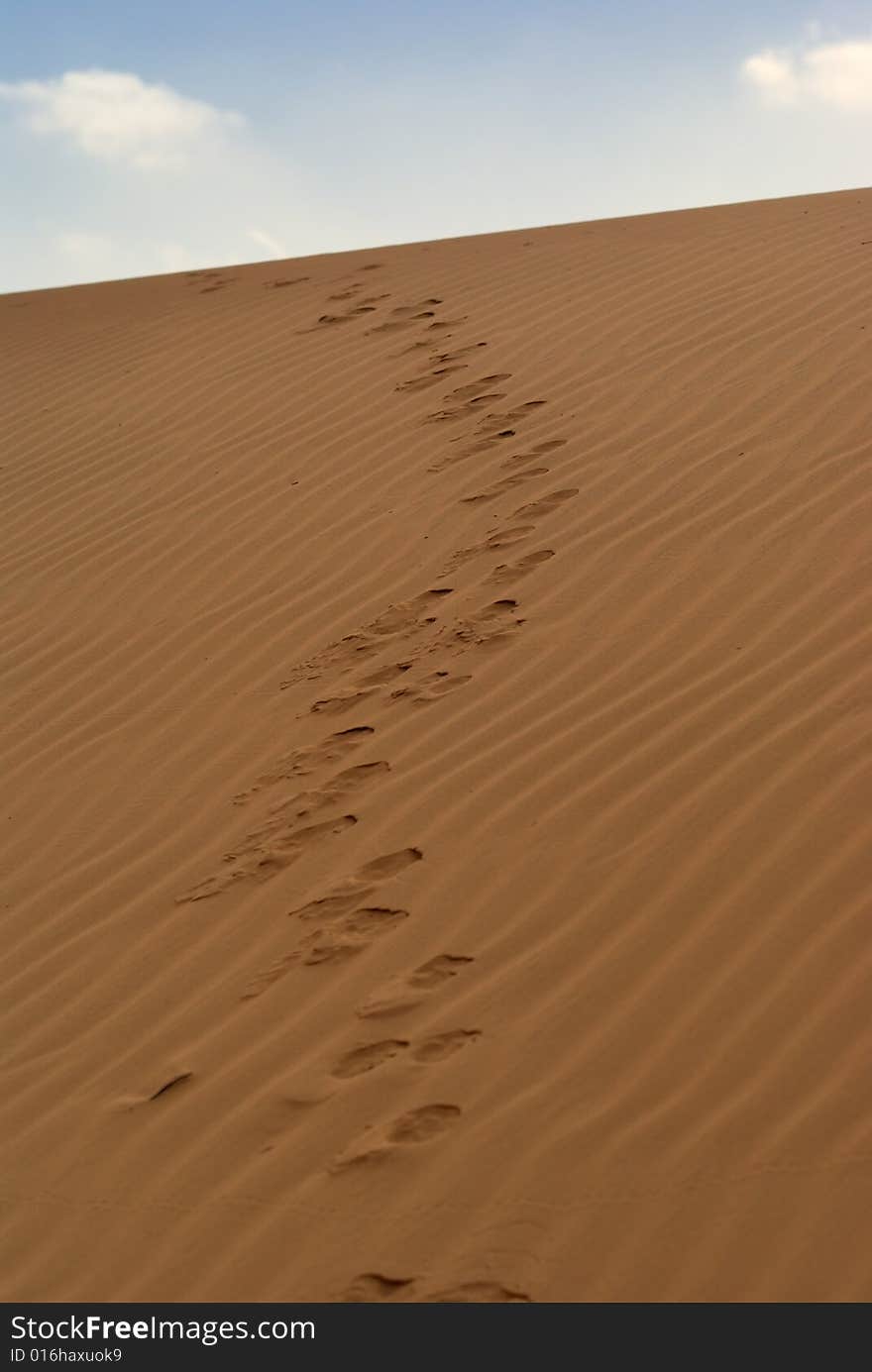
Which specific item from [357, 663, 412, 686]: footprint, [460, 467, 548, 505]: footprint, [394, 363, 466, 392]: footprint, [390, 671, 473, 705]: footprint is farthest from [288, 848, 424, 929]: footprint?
[394, 363, 466, 392]: footprint

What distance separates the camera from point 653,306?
7.02 meters

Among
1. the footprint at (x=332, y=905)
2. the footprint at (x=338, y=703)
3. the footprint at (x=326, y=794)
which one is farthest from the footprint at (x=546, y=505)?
the footprint at (x=332, y=905)

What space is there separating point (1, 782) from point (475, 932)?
2051 mm

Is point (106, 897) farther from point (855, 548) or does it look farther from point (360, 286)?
point (360, 286)

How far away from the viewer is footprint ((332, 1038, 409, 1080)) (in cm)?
290

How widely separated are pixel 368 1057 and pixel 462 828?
823 mm

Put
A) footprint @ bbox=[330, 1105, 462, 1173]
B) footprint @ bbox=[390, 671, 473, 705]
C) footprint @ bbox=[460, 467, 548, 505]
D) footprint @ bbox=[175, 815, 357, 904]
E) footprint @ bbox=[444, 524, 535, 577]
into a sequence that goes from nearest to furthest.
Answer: footprint @ bbox=[330, 1105, 462, 1173], footprint @ bbox=[175, 815, 357, 904], footprint @ bbox=[390, 671, 473, 705], footprint @ bbox=[444, 524, 535, 577], footprint @ bbox=[460, 467, 548, 505]

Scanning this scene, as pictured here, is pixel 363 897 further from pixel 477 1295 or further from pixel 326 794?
pixel 477 1295

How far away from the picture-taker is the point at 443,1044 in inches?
114

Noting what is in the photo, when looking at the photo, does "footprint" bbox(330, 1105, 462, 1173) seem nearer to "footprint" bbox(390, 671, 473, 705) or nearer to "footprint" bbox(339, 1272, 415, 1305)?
"footprint" bbox(339, 1272, 415, 1305)

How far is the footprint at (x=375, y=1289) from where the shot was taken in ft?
7.78

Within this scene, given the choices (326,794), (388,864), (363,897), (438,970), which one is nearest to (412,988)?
(438,970)

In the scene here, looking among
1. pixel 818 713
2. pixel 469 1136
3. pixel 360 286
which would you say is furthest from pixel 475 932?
pixel 360 286

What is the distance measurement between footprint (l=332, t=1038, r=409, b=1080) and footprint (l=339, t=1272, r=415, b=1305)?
53cm
